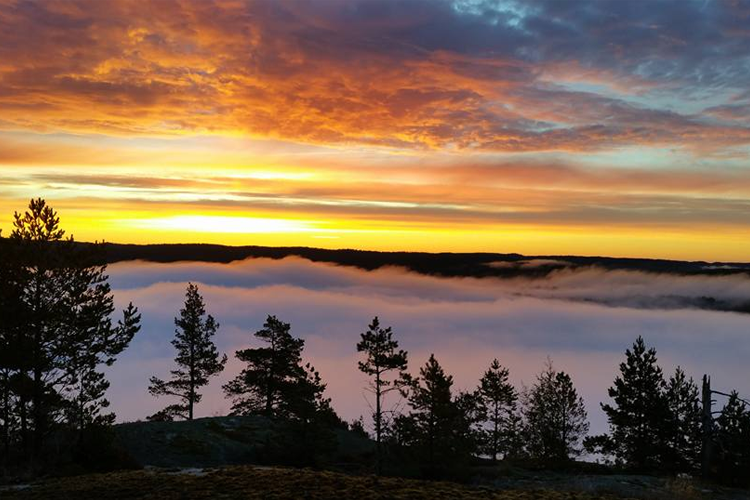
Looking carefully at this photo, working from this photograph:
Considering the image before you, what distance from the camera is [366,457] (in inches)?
1737

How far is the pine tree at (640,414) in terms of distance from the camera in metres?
42.2

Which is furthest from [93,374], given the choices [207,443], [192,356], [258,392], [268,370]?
[192,356]

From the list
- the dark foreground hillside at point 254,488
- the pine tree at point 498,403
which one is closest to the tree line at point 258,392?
the pine tree at point 498,403

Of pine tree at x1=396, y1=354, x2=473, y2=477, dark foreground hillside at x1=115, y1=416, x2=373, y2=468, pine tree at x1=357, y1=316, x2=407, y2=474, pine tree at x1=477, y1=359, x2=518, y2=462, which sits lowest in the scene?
pine tree at x1=477, y1=359, x2=518, y2=462

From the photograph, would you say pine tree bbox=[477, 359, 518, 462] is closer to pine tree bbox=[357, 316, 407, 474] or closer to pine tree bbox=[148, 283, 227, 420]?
pine tree bbox=[357, 316, 407, 474]

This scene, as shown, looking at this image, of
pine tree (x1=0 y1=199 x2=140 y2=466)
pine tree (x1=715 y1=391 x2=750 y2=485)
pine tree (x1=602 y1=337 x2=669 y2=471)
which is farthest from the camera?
pine tree (x1=602 y1=337 x2=669 y2=471)

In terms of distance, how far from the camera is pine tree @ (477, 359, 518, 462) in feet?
224

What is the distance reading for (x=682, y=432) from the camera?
4147cm

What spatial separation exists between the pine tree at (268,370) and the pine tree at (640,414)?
27.5 meters

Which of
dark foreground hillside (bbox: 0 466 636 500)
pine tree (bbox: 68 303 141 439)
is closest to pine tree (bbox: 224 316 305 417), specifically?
pine tree (bbox: 68 303 141 439)

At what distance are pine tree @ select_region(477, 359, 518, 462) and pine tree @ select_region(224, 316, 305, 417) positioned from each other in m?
28.2

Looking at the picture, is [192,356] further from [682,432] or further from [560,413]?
[682,432]

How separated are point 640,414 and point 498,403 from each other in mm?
27350

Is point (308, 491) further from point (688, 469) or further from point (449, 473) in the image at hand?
point (688, 469)
